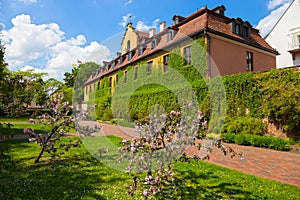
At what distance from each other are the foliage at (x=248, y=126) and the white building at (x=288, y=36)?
16.9 m

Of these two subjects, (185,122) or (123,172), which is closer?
(185,122)

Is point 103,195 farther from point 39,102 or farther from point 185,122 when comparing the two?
point 39,102

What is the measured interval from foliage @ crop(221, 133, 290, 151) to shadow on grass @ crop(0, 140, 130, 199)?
6738mm

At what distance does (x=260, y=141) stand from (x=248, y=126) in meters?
1.88

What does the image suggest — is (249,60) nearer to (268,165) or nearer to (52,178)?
(268,165)

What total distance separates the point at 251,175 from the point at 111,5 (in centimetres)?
725

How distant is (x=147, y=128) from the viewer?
A: 3.81 meters

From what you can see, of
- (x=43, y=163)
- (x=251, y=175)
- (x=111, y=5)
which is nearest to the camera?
(x=251, y=175)

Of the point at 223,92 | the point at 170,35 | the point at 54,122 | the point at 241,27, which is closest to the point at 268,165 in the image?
the point at 54,122

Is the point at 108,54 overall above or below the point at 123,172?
above

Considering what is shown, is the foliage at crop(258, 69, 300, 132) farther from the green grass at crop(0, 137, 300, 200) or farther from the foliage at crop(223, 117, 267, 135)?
the green grass at crop(0, 137, 300, 200)

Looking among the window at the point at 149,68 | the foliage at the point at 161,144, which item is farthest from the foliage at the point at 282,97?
the window at the point at 149,68

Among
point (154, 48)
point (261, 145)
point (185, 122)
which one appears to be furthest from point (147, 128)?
→ point (154, 48)

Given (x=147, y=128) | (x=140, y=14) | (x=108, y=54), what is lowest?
(x=147, y=128)
